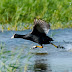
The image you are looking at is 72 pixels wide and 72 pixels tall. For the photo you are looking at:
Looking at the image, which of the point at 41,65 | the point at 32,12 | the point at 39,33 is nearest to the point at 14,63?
the point at 41,65

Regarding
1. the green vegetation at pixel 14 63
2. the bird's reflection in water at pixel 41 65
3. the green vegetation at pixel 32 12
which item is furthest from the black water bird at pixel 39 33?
the green vegetation at pixel 32 12

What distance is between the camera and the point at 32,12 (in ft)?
54.7

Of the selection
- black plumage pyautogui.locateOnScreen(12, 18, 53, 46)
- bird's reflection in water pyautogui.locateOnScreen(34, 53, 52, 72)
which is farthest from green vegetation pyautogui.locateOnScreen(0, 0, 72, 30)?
bird's reflection in water pyautogui.locateOnScreen(34, 53, 52, 72)

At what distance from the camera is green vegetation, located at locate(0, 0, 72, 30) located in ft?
53.6

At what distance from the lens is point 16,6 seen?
16344 millimetres

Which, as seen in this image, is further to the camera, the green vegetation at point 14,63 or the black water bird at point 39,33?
the black water bird at point 39,33

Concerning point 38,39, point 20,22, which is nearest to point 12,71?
point 38,39

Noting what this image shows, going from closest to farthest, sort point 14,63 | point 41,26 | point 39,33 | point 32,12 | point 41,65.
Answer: point 14,63 < point 41,65 < point 41,26 < point 39,33 < point 32,12

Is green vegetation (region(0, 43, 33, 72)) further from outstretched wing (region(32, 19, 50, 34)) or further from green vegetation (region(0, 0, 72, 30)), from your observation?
green vegetation (region(0, 0, 72, 30))

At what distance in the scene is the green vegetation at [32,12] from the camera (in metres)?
16.3

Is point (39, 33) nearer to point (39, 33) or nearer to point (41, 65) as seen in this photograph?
point (39, 33)

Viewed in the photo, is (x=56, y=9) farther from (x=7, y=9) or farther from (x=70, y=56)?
(x=70, y=56)

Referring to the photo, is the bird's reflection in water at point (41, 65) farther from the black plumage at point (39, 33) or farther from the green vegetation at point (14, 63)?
the black plumage at point (39, 33)

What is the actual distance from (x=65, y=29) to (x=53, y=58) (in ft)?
30.6
